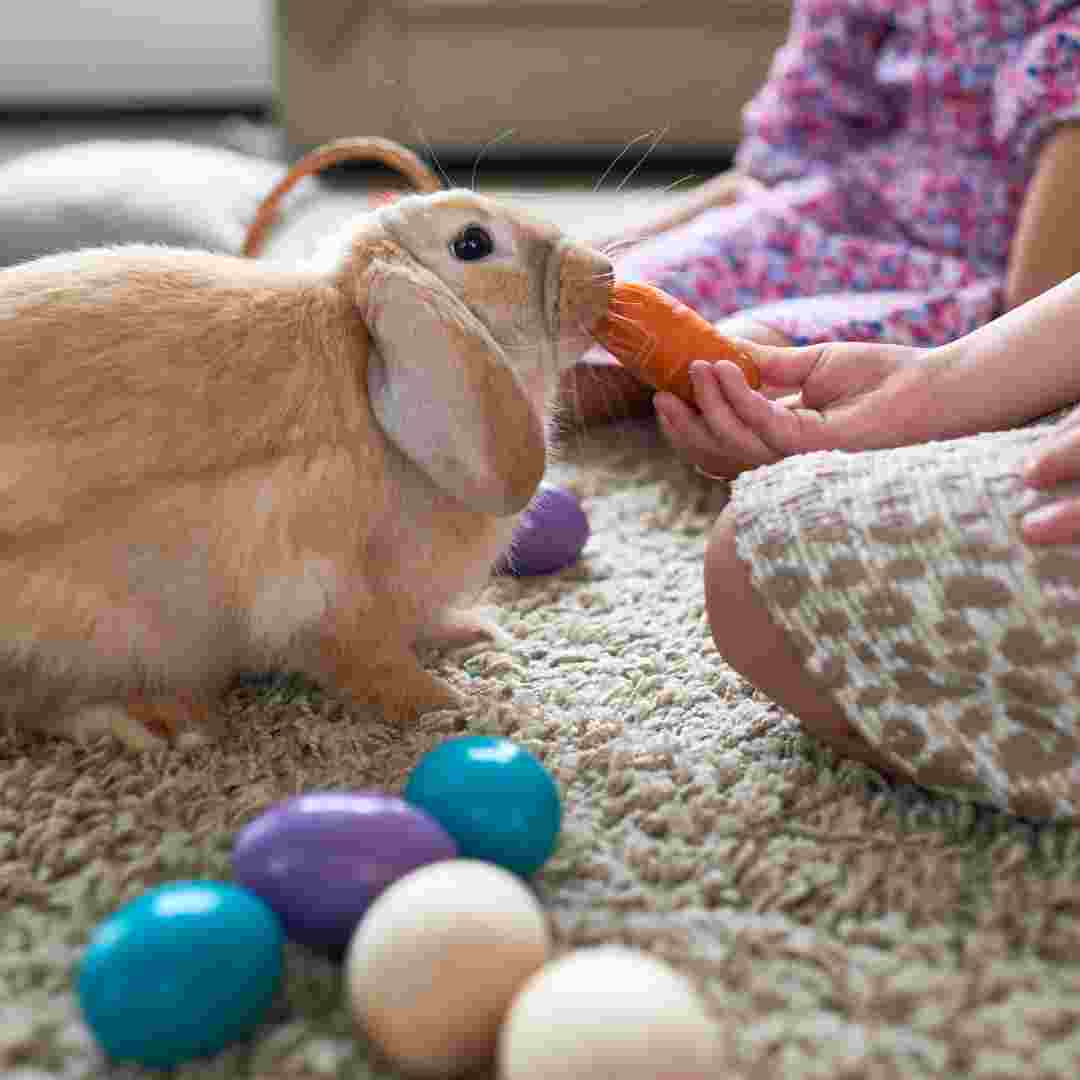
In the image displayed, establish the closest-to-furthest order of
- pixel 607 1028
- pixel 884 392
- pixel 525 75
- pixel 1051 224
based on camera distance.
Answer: pixel 607 1028 < pixel 884 392 < pixel 1051 224 < pixel 525 75

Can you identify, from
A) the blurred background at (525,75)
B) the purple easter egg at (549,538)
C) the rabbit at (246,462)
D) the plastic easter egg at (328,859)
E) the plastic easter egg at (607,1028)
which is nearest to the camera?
the plastic easter egg at (607,1028)

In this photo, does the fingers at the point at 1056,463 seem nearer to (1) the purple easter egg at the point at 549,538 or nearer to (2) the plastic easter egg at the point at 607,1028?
(2) the plastic easter egg at the point at 607,1028

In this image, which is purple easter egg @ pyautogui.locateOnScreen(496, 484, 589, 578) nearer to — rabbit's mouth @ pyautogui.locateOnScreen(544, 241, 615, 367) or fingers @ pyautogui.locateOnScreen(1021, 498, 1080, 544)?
rabbit's mouth @ pyautogui.locateOnScreen(544, 241, 615, 367)

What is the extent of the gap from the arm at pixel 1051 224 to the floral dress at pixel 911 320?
38mm

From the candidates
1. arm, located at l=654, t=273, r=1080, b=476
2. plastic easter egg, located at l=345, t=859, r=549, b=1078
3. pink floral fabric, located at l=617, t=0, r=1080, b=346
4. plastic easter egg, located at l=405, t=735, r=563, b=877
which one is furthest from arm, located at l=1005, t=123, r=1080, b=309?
plastic easter egg, located at l=345, t=859, r=549, b=1078

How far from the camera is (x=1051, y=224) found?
4.15 ft

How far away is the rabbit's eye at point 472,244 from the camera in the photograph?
87 centimetres

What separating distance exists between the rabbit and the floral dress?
0.20 metres

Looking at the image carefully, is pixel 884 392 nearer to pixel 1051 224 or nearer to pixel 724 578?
pixel 724 578

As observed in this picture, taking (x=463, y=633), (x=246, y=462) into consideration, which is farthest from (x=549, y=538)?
(x=246, y=462)

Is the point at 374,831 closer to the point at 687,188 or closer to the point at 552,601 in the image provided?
the point at 552,601

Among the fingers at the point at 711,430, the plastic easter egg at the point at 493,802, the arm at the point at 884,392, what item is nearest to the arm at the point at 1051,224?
the arm at the point at 884,392

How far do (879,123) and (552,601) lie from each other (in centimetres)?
88

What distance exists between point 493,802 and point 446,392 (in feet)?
0.85
